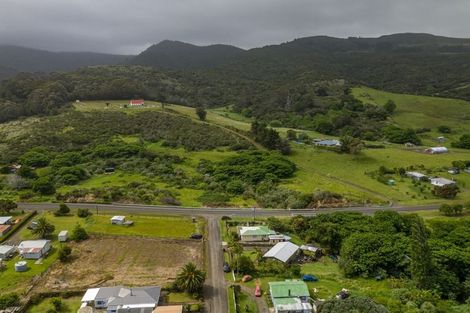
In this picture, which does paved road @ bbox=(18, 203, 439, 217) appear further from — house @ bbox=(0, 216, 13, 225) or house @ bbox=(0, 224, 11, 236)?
house @ bbox=(0, 224, 11, 236)

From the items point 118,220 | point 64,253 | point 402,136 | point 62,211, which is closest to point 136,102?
point 62,211

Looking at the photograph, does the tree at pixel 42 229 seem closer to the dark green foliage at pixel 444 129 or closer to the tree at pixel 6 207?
the tree at pixel 6 207

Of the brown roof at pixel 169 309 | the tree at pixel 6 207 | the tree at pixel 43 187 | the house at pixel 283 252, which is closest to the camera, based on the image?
the brown roof at pixel 169 309

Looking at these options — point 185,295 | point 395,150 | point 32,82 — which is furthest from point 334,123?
point 32,82

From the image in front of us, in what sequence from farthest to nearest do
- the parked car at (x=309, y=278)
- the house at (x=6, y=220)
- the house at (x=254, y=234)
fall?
the house at (x=6, y=220)
the house at (x=254, y=234)
the parked car at (x=309, y=278)

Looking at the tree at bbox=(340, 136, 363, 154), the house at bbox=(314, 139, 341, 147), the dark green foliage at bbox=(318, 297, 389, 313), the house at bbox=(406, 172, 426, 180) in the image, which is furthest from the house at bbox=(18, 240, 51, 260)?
the house at bbox=(314, 139, 341, 147)

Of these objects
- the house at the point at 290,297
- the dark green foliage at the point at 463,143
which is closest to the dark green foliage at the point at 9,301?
the house at the point at 290,297

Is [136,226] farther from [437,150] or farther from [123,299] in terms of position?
[437,150]

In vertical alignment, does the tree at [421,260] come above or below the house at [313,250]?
above
